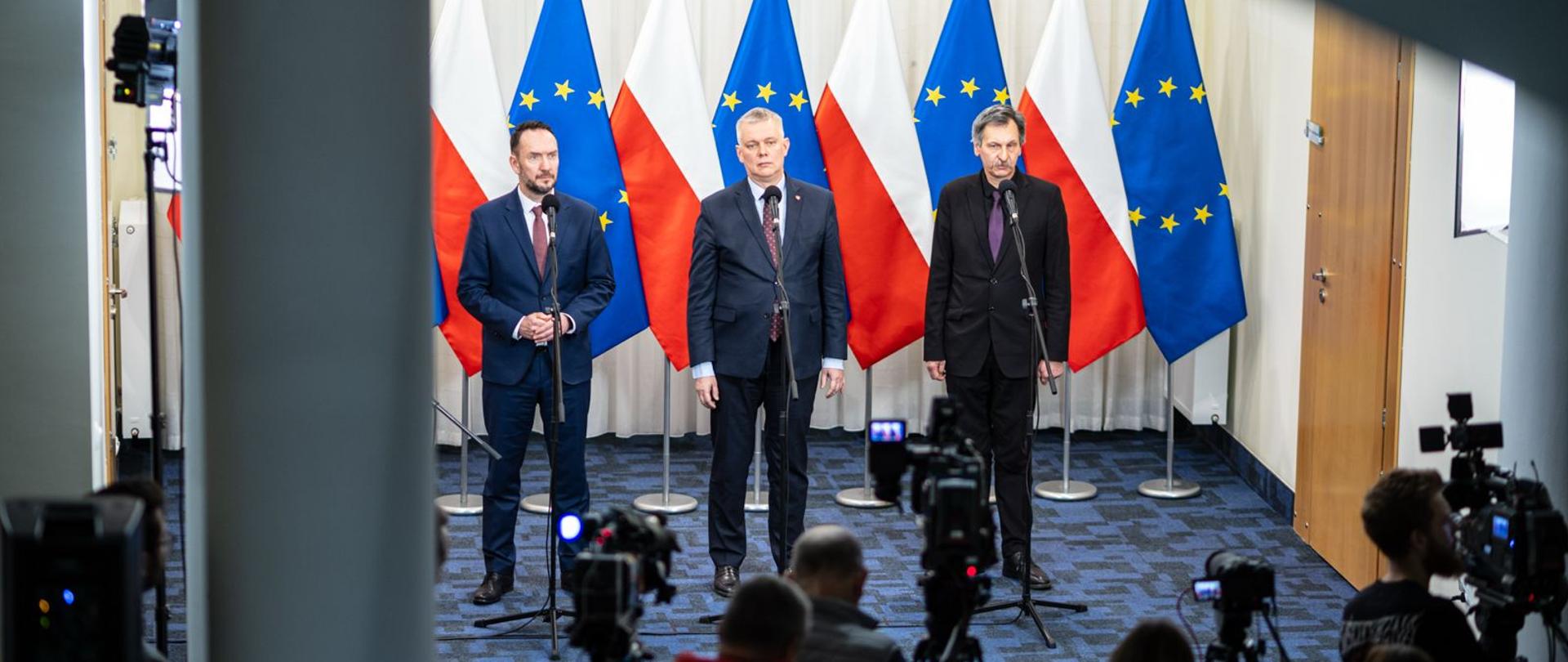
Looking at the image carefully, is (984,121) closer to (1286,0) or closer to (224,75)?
(1286,0)

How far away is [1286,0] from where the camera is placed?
7.34 metres

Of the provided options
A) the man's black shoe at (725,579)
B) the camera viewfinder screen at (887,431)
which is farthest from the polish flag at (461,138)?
the camera viewfinder screen at (887,431)

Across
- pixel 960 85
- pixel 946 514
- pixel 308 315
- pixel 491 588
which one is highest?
pixel 960 85

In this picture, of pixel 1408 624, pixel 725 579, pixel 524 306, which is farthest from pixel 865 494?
pixel 1408 624

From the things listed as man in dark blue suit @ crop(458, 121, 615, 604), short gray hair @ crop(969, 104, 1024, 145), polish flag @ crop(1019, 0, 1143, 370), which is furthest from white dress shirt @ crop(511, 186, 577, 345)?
polish flag @ crop(1019, 0, 1143, 370)

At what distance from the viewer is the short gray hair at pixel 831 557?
3.73m

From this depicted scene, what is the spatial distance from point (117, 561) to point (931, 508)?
160 cm

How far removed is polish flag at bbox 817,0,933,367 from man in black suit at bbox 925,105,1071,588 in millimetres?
1030

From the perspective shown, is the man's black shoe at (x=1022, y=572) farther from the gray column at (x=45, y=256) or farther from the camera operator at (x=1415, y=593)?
the gray column at (x=45, y=256)

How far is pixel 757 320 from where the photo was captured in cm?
620

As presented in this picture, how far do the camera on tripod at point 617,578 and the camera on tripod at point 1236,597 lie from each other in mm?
1081

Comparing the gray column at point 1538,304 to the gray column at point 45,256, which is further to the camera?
the gray column at point 45,256

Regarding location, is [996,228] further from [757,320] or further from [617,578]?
[617,578]

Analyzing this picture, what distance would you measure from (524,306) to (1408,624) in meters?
3.39
